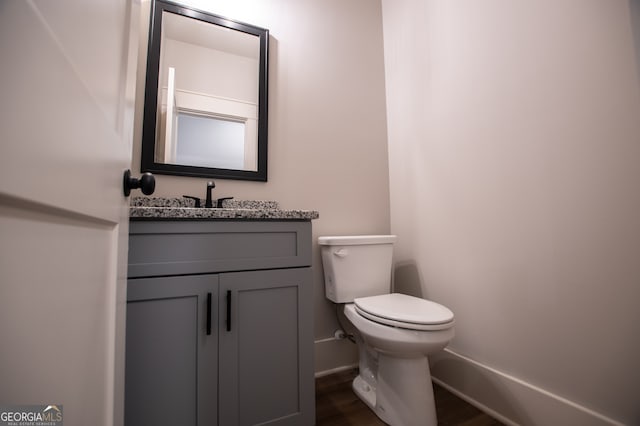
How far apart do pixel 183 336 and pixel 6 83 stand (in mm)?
839

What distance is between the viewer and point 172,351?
835mm

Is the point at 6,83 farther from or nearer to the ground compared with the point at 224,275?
farther from the ground

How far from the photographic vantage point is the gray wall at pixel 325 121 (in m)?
1.57

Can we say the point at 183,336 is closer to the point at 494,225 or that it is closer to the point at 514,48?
the point at 494,225

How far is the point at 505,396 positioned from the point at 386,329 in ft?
2.06

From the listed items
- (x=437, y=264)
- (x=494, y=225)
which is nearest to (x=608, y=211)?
(x=494, y=225)

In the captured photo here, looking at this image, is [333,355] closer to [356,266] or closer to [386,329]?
[356,266]

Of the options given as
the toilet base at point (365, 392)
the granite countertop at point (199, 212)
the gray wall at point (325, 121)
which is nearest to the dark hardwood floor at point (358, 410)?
the toilet base at point (365, 392)

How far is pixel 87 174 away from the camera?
358mm

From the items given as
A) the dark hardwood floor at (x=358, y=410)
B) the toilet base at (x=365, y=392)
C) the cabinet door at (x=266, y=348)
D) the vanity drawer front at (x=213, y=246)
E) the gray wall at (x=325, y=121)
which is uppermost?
the gray wall at (x=325, y=121)

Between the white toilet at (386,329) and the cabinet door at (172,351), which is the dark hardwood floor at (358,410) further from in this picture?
the cabinet door at (172,351)

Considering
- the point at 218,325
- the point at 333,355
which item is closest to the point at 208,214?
the point at 218,325

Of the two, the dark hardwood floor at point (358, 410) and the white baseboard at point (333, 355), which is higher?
the white baseboard at point (333, 355)

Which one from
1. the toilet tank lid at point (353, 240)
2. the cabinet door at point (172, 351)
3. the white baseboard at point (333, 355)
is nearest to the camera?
the cabinet door at point (172, 351)
